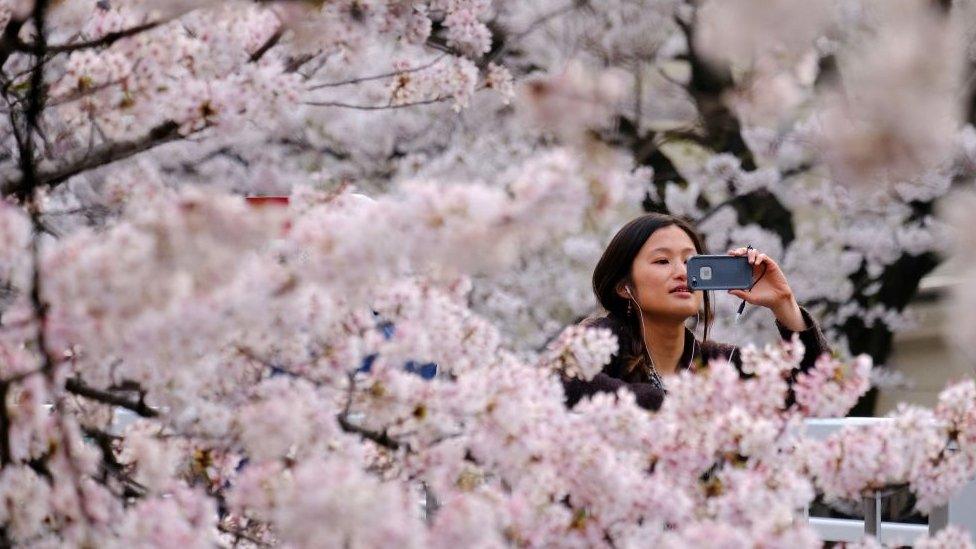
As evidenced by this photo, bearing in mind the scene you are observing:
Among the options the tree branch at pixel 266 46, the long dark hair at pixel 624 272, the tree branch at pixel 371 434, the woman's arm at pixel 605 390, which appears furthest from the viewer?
the long dark hair at pixel 624 272

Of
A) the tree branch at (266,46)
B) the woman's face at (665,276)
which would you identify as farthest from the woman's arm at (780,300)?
the tree branch at (266,46)

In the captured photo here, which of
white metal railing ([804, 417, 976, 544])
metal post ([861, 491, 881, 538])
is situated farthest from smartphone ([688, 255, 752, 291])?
metal post ([861, 491, 881, 538])

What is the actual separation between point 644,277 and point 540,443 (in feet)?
4.05

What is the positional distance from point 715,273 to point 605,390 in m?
0.34

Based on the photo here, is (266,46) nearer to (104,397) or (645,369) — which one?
(104,397)

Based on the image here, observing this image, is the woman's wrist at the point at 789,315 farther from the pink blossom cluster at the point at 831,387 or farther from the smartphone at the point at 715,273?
the pink blossom cluster at the point at 831,387

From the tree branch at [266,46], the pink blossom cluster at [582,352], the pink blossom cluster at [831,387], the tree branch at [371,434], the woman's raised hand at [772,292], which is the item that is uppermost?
the tree branch at [266,46]

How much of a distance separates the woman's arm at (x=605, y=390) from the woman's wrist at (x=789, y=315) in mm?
345

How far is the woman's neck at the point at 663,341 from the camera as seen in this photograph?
3303mm

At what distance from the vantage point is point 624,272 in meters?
3.36

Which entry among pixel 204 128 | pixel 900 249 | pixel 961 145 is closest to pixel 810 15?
pixel 961 145

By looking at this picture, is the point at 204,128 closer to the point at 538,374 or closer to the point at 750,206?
the point at 538,374

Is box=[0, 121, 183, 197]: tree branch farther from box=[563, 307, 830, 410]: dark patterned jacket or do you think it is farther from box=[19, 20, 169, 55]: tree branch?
box=[563, 307, 830, 410]: dark patterned jacket

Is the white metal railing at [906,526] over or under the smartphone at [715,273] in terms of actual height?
under
